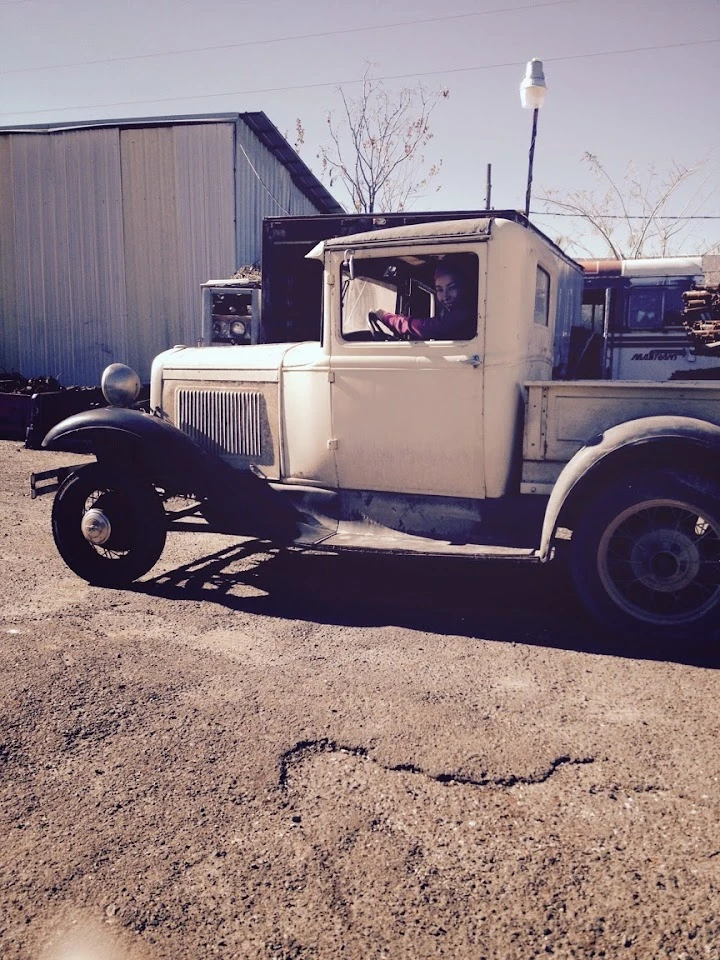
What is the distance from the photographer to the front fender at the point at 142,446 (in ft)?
14.7

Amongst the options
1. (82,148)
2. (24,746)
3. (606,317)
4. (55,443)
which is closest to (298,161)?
(82,148)

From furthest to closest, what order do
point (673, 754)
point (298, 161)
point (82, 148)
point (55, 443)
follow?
point (298, 161), point (82, 148), point (55, 443), point (673, 754)

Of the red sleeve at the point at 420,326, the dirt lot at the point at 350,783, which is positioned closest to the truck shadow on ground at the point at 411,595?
the dirt lot at the point at 350,783

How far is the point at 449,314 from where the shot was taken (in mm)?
4117

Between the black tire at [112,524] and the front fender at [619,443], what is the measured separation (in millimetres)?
2342

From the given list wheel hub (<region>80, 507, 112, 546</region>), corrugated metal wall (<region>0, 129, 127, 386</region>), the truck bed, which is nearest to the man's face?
the truck bed

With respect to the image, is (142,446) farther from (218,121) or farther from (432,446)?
(218,121)

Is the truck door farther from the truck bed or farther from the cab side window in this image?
the truck bed

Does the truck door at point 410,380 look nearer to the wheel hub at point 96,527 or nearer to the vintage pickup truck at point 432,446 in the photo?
the vintage pickup truck at point 432,446

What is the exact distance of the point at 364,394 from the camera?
4328 millimetres

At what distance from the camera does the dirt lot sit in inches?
77.0

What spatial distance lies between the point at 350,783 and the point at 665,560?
1.97 m

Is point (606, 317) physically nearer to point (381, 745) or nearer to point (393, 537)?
point (393, 537)

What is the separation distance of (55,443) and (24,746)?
7.35 feet
